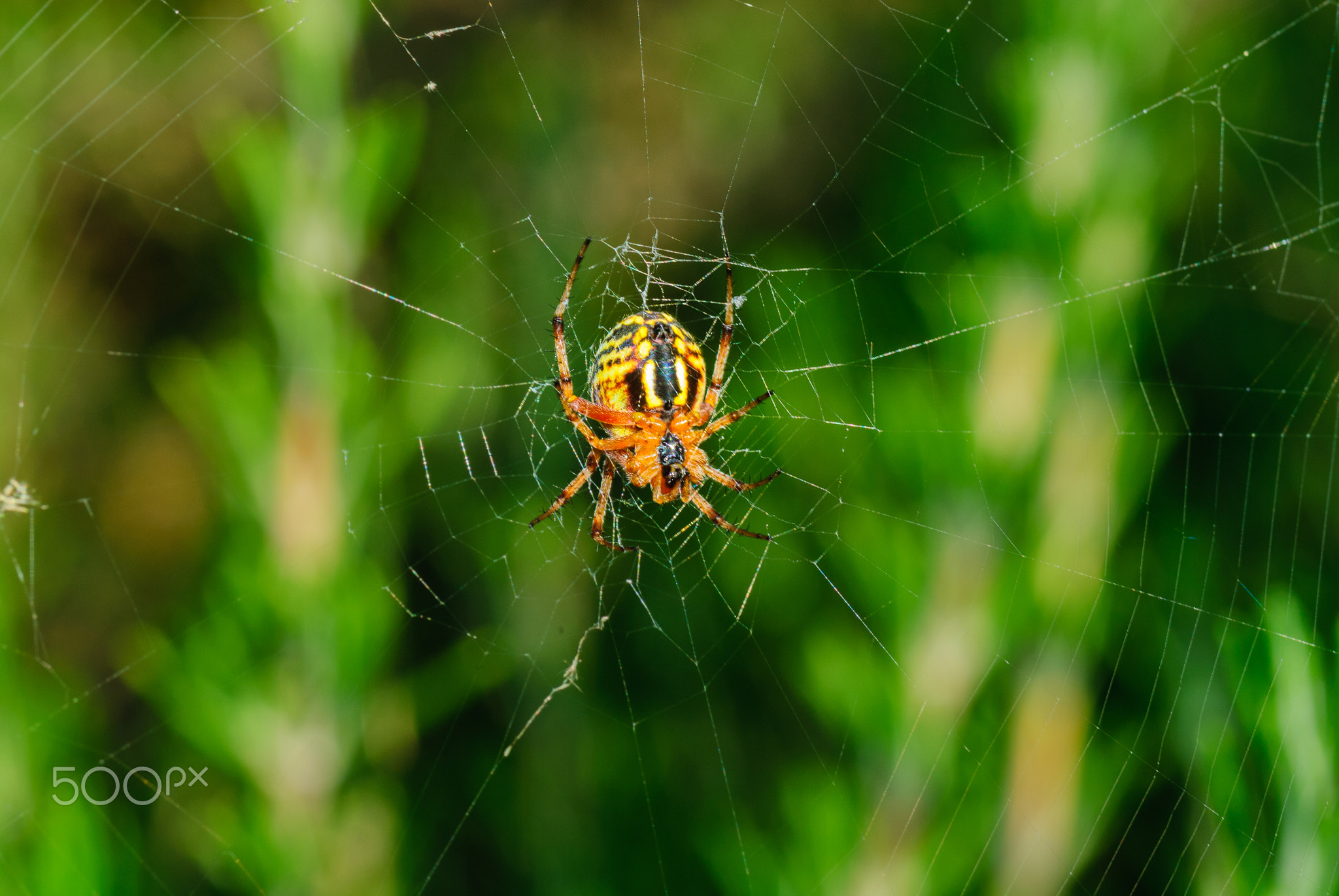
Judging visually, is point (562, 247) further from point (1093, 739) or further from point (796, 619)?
point (1093, 739)

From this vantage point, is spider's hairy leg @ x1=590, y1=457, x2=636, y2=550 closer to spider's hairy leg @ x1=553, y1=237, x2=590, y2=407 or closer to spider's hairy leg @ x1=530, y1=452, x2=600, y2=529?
spider's hairy leg @ x1=530, y1=452, x2=600, y2=529

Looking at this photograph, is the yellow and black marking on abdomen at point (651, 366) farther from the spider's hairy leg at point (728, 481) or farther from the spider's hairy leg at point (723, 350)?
the spider's hairy leg at point (728, 481)

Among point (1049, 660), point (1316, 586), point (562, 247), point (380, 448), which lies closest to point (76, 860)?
point (380, 448)
